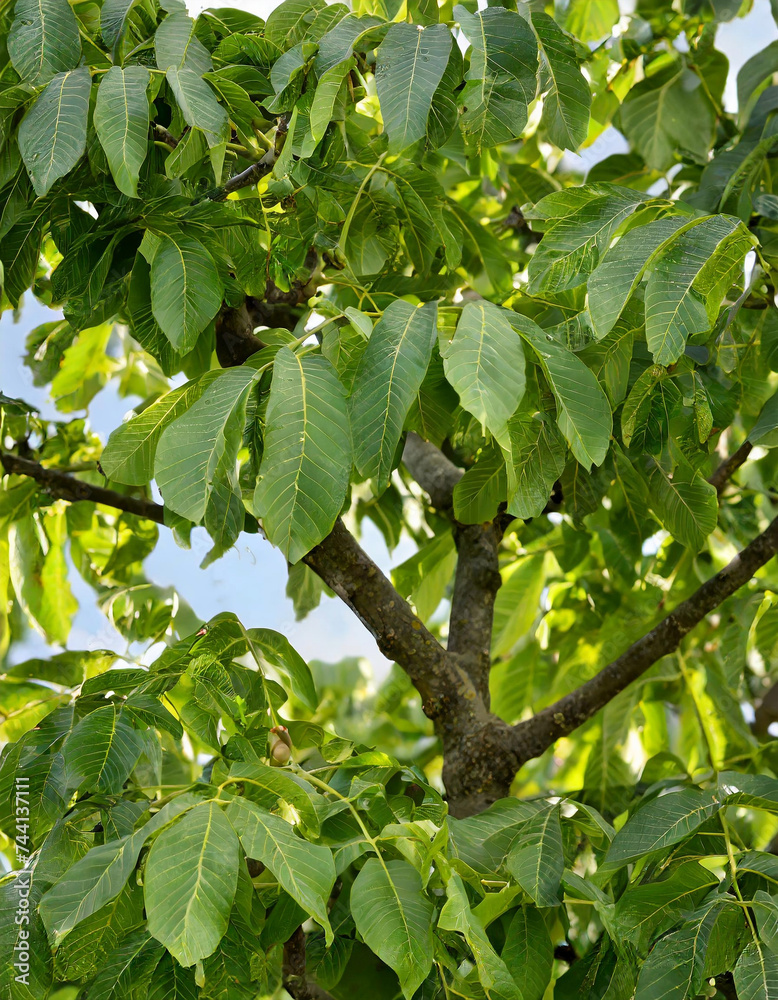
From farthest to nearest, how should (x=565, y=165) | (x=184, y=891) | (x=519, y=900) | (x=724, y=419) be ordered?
(x=565, y=165), (x=724, y=419), (x=519, y=900), (x=184, y=891)

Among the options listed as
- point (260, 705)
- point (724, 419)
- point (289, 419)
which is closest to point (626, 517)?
point (724, 419)

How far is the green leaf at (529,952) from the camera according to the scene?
1.77 feet

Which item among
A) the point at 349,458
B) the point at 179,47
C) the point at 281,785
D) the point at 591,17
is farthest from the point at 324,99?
the point at 591,17

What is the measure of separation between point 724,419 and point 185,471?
422 millimetres

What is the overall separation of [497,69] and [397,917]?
0.45 metres

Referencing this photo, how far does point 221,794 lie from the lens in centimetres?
48

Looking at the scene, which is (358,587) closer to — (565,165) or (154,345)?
(154,345)

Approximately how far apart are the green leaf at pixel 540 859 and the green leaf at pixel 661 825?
0.10ft

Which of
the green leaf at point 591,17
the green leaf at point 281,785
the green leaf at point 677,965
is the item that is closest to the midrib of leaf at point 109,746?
the green leaf at point 281,785

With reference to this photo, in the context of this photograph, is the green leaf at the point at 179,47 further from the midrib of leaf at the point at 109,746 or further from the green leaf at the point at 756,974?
the green leaf at the point at 756,974

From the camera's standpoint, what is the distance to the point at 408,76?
0.52 metres

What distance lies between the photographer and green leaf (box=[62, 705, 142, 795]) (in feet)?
1.80

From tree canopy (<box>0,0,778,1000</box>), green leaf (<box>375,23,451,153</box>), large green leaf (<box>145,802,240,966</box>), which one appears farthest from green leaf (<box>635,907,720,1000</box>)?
green leaf (<box>375,23,451,153</box>)

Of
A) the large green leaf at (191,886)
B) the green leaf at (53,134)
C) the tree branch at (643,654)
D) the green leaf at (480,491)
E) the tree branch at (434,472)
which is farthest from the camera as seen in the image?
the tree branch at (434,472)
